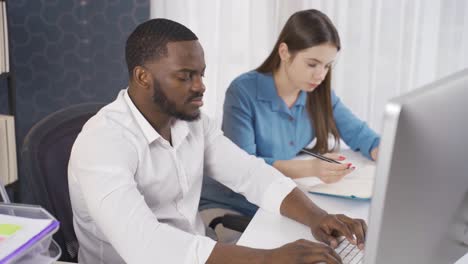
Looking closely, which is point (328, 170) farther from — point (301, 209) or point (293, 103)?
point (293, 103)

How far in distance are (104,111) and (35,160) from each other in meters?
0.18

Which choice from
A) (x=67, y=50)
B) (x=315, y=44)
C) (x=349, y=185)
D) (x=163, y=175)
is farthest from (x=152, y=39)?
(x=67, y=50)

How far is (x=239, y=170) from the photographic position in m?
1.48

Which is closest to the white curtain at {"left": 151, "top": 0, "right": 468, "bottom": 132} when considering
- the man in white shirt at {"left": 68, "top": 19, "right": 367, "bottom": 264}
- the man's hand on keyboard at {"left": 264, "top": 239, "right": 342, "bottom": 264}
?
the man in white shirt at {"left": 68, "top": 19, "right": 367, "bottom": 264}

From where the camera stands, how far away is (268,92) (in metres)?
1.95

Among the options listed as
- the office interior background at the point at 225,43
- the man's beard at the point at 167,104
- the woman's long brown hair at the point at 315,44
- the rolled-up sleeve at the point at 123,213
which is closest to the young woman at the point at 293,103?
the woman's long brown hair at the point at 315,44

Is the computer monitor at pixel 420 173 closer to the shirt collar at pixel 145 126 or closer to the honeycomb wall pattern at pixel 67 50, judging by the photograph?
the shirt collar at pixel 145 126

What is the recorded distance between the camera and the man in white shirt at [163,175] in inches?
41.3

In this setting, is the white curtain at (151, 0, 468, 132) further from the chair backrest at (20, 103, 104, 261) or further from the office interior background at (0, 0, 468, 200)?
the chair backrest at (20, 103, 104, 261)

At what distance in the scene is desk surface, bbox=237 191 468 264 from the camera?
1204 mm

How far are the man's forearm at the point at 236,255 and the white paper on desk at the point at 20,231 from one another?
29 centimetres

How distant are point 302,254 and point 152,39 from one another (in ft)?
1.85

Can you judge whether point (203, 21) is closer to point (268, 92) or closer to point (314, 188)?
point (268, 92)

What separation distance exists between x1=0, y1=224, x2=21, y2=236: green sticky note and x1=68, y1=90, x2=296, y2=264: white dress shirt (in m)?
0.20
